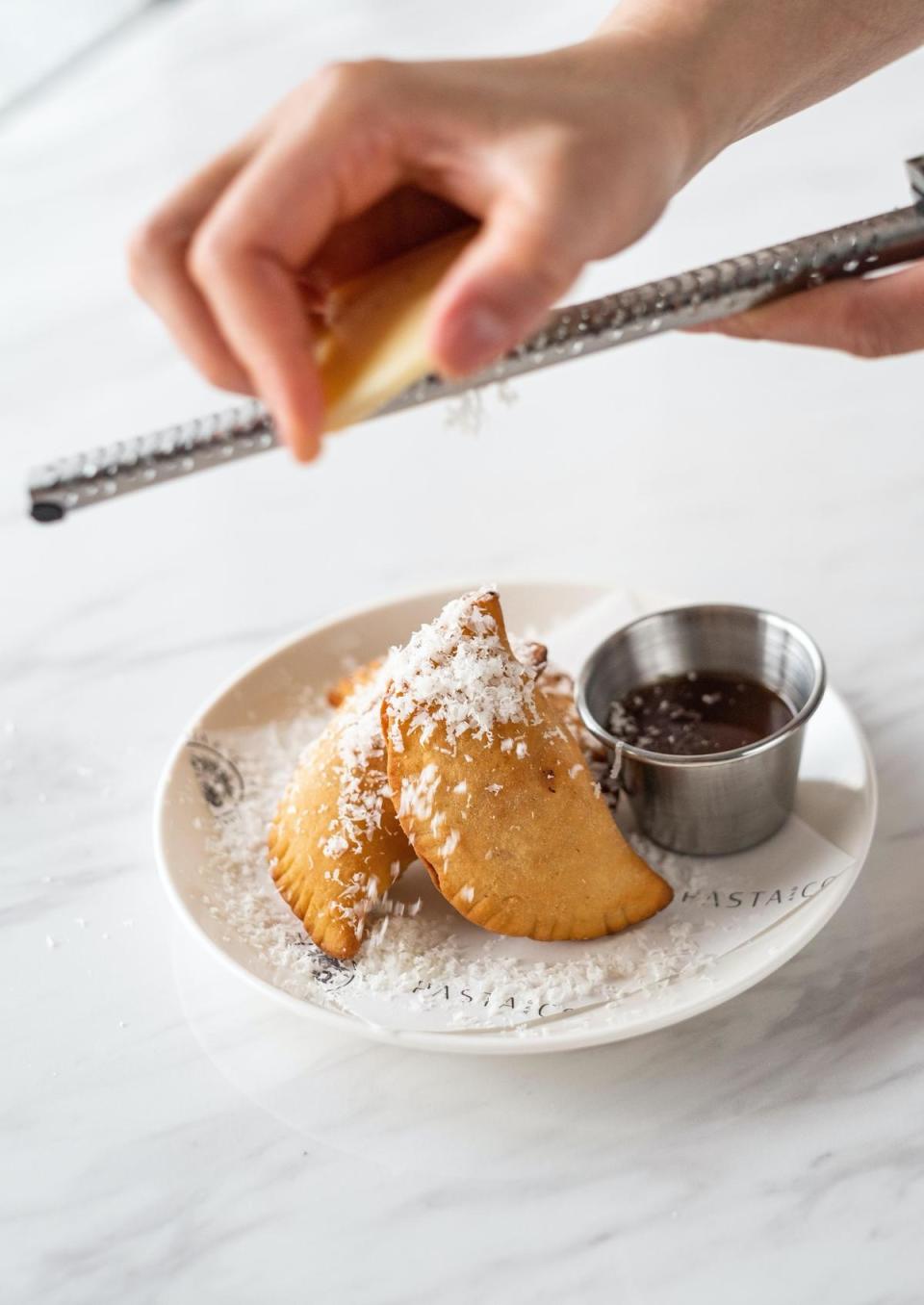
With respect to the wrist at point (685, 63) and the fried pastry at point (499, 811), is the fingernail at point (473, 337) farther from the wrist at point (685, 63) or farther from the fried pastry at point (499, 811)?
the fried pastry at point (499, 811)

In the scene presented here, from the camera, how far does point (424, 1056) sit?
41.7 inches

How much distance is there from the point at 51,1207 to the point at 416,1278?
0.91 feet

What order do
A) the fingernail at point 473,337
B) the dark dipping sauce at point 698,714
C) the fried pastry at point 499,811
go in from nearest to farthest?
the fingernail at point 473,337 < the fried pastry at point 499,811 < the dark dipping sauce at point 698,714

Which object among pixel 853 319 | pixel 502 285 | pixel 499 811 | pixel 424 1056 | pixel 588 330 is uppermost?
pixel 502 285

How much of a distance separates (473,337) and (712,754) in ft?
1.53

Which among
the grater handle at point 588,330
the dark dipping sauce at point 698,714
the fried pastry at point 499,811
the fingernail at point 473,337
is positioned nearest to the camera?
the fingernail at point 473,337

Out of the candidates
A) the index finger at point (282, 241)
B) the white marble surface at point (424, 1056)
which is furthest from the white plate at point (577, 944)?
the index finger at point (282, 241)

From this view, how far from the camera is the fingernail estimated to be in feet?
2.56

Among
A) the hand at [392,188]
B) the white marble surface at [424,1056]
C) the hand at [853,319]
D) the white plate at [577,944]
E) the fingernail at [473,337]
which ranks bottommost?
the white marble surface at [424,1056]

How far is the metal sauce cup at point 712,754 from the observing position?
1115 millimetres

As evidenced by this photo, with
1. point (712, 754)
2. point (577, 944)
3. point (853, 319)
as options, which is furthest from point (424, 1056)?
point (853, 319)

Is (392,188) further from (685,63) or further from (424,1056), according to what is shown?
(424,1056)

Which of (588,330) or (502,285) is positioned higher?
(502,285)

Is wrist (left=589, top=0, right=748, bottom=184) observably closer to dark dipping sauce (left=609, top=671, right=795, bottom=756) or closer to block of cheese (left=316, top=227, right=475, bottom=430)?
block of cheese (left=316, top=227, right=475, bottom=430)
